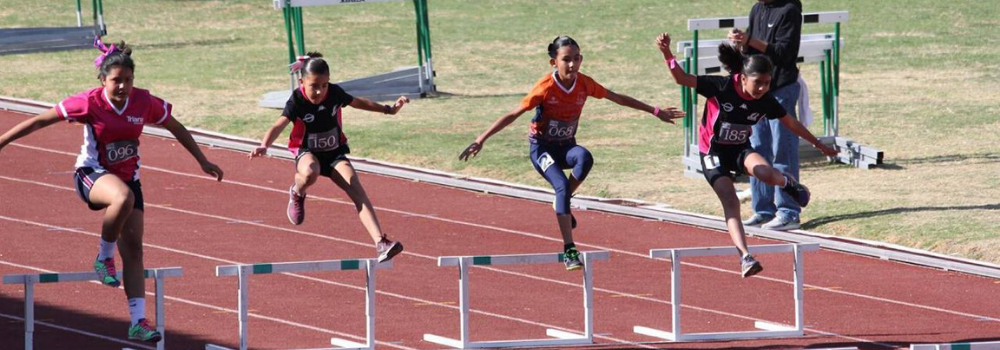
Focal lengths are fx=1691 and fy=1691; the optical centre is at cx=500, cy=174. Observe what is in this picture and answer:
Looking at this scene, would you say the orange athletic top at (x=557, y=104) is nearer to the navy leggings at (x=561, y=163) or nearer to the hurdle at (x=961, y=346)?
the navy leggings at (x=561, y=163)

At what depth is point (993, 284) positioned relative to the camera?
1127 cm

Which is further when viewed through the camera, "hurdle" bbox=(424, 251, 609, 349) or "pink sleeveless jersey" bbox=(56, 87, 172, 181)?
"hurdle" bbox=(424, 251, 609, 349)

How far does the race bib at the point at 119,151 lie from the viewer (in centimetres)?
865

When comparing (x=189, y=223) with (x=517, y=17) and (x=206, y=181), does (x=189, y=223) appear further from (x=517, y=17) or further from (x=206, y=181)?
(x=517, y=17)

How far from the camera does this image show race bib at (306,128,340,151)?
9.62 meters

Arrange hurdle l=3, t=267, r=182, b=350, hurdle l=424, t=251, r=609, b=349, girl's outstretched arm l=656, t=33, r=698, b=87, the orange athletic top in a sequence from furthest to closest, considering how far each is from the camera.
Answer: the orange athletic top
girl's outstretched arm l=656, t=33, r=698, b=87
hurdle l=424, t=251, r=609, b=349
hurdle l=3, t=267, r=182, b=350

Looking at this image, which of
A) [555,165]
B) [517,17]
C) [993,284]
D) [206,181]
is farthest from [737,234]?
[517,17]

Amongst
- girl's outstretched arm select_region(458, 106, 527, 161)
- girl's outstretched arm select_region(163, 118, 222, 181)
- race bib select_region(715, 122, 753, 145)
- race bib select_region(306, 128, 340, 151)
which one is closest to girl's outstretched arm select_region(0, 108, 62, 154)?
girl's outstretched arm select_region(163, 118, 222, 181)

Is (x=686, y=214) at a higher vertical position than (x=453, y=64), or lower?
lower

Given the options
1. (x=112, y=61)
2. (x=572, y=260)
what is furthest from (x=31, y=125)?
(x=572, y=260)

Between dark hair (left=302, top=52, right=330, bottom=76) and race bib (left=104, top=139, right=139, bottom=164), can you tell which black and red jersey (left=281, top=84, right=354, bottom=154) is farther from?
race bib (left=104, top=139, right=139, bottom=164)

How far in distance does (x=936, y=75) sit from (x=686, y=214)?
935 centimetres

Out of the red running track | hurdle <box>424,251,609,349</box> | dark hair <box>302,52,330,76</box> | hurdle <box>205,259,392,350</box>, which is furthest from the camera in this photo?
the red running track

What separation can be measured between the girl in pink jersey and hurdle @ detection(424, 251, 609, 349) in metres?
1.50
